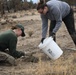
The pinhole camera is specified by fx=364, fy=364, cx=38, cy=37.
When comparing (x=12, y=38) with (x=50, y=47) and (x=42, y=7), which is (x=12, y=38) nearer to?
(x=50, y=47)

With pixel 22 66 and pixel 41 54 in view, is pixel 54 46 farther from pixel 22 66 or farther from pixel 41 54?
pixel 41 54

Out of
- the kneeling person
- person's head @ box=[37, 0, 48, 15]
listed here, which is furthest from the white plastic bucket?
person's head @ box=[37, 0, 48, 15]

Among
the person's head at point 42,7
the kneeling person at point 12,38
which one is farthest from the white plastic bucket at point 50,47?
the person's head at point 42,7

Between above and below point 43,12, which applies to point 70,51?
below

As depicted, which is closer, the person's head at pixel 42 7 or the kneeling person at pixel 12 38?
the kneeling person at pixel 12 38

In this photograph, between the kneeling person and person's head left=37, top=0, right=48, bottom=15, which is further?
person's head left=37, top=0, right=48, bottom=15

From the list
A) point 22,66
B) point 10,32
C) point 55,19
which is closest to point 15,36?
point 10,32

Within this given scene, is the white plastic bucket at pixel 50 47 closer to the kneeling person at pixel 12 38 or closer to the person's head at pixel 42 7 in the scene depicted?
the kneeling person at pixel 12 38

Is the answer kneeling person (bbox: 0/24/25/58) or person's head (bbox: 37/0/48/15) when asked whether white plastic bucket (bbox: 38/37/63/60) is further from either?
person's head (bbox: 37/0/48/15)

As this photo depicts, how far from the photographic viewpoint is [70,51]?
35.0ft

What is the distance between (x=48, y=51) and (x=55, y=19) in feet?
3.57

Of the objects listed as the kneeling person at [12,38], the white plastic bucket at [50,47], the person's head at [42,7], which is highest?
the person's head at [42,7]

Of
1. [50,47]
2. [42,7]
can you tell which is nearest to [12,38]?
[50,47]

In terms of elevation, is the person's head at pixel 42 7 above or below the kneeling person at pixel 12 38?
above
